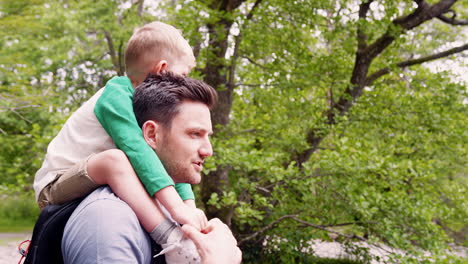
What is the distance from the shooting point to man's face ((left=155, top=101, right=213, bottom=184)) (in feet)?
4.78

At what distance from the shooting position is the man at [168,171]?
110 centimetres

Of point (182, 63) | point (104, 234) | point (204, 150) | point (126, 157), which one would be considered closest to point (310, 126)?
point (182, 63)

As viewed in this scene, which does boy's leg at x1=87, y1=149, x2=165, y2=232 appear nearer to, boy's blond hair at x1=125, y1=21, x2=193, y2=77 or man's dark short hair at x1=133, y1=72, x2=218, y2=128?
man's dark short hair at x1=133, y1=72, x2=218, y2=128

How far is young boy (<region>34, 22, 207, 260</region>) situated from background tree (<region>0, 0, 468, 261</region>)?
10.3ft

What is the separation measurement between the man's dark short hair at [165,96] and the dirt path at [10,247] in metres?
8.97

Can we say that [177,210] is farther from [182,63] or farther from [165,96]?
[182,63]

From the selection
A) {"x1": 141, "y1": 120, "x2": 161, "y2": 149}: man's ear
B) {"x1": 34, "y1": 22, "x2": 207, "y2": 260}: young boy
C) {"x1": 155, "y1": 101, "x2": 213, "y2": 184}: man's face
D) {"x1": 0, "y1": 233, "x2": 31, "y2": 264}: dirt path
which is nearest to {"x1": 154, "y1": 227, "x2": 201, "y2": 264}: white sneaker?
{"x1": 34, "y1": 22, "x2": 207, "y2": 260}: young boy

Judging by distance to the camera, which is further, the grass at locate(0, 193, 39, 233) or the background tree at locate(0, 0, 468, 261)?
the grass at locate(0, 193, 39, 233)

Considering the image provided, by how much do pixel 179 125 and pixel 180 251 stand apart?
1.47 ft

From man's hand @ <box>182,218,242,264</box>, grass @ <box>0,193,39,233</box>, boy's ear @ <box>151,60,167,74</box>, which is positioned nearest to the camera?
man's hand @ <box>182,218,242,264</box>

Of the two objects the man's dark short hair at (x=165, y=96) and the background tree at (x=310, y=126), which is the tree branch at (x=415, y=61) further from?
the man's dark short hair at (x=165, y=96)

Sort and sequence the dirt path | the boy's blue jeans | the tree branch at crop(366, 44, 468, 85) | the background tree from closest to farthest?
the boy's blue jeans < the background tree < the tree branch at crop(366, 44, 468, 85) < the dirt path

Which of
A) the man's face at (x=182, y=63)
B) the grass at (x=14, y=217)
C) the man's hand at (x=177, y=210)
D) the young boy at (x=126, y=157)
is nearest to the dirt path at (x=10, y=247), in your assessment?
the grass at (x=14, y=217)

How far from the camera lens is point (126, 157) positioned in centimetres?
142
